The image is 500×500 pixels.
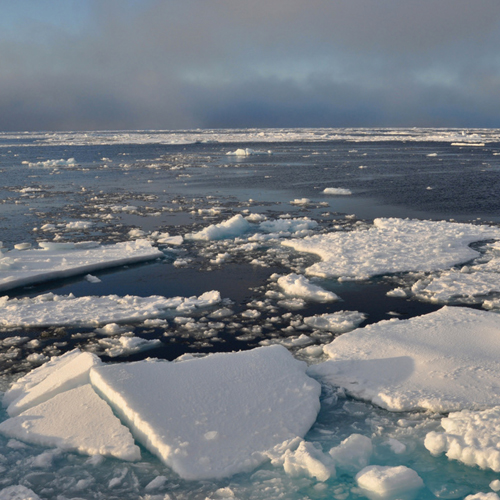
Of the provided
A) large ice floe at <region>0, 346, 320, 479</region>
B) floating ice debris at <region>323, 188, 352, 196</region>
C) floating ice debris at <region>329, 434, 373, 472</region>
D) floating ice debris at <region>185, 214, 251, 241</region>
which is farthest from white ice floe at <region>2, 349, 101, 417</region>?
floating ice debris at <region>323, 188, 352, 196</region>

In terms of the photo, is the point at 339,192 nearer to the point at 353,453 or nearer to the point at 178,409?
the point at 178,409

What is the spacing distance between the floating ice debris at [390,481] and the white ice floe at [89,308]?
14.0ft

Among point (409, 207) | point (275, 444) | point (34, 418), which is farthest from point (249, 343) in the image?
point (409, 207)

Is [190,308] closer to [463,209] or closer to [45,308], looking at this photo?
[45,308]

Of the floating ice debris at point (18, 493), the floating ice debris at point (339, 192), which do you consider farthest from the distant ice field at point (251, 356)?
the floating ice debris at point (339, 192)

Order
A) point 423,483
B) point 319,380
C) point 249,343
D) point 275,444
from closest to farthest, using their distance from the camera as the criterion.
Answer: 1. point 423,483
2. point 275,444
3. point 319,380
4. point 249,343

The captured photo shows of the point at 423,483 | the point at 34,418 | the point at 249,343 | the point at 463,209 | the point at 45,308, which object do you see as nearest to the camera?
the point at 423,483

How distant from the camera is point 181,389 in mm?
4711

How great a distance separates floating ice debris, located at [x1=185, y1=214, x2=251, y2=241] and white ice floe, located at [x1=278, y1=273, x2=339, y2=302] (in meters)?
3.76

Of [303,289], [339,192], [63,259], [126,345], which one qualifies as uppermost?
[339,192]

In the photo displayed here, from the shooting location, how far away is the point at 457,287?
8242mm

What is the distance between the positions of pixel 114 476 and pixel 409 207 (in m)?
14.2

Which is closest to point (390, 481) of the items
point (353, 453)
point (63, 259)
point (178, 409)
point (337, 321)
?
point (353, 453)

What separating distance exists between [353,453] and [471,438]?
96 centimetres
